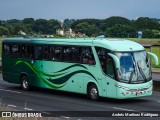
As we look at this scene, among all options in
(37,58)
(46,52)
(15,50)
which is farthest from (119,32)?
(46,52)

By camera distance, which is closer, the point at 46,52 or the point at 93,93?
the point at 93,93

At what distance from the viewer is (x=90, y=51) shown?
901 inches

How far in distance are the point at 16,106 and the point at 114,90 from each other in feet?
13.7

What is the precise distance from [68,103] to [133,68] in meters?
3.20

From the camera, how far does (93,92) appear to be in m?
22.6

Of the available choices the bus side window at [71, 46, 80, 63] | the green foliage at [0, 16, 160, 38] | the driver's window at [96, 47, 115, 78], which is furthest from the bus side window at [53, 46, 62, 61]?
the green foliage at [0, 16, 160, 38]

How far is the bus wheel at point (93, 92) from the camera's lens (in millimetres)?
22484

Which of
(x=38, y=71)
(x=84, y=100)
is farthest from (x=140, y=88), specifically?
(x=38, y=71)

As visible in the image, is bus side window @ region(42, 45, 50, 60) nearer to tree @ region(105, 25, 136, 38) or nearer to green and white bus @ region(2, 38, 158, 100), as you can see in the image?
green and white bus @ region(2, 38, 158, 100)

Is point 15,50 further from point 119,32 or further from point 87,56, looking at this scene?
point 119,32

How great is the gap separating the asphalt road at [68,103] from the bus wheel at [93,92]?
0.25 metres

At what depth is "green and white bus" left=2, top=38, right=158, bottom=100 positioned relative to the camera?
70.5 feet

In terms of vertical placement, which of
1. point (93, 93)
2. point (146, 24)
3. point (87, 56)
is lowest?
point (146, 24)

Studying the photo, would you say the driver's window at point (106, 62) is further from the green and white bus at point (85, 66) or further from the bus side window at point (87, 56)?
the bus side window at point (87, 56)
